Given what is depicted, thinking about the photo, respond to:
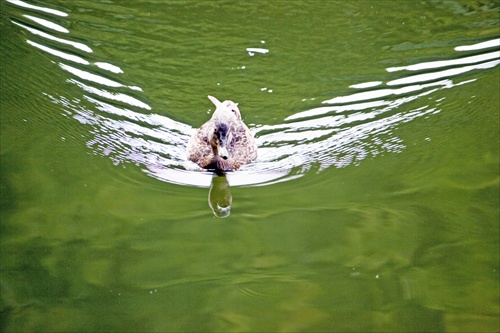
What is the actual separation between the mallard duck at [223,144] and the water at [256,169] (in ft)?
0.50

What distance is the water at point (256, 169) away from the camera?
20.4ft

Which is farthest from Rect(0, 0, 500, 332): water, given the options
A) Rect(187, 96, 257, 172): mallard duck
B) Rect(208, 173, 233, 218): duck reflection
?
Rect(187, 96, 257, 172): mallard duck

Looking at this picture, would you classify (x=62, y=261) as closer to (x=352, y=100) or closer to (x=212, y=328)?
(x=212, y=328)

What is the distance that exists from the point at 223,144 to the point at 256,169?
Answer: 565mm

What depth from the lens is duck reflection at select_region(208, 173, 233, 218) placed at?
24.0ft

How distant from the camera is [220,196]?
25.0 feet

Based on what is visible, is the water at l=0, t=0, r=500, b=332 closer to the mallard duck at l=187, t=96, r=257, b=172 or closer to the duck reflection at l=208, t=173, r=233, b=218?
the duck reflection at l=208, t=173, r=233, b=218

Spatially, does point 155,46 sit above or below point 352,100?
above

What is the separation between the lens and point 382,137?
27.3ft

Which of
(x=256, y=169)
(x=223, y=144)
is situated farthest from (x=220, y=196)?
(x=256, y=169)

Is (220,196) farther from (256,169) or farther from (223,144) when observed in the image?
(256,169)

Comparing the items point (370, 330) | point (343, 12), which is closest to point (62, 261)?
point (370, 330)

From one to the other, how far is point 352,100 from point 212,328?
156 inches

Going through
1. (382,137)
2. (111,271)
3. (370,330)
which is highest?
(382,137)
